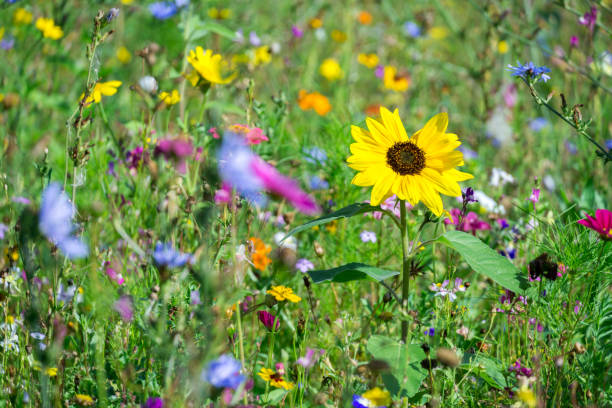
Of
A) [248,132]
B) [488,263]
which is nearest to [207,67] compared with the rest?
[248,132]

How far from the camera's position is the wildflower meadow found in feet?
4.02

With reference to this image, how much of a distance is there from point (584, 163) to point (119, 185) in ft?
6.60

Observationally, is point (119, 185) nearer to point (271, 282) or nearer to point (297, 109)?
point (271, 282)

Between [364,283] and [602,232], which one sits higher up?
[364,283]

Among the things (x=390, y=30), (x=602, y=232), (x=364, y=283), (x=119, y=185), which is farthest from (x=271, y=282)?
(x=390, y=30)

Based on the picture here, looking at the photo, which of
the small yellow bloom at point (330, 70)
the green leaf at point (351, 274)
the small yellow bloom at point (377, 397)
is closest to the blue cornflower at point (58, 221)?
the green leaf at point (351, 274)

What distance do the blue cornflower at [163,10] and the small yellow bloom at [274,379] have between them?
1769 millimetres

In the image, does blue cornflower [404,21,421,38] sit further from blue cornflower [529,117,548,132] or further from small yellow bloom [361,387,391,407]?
small yellow bloom [361,387,391,407]

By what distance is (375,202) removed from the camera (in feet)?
4.20

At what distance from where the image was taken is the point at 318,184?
2.30 m

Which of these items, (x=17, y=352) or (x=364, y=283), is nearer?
(x=17, y=352)

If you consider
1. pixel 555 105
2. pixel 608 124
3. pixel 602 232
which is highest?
pixel 555 105

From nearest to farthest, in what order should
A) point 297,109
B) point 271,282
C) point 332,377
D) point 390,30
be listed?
1. point 332,377
2. point 271,282
3. point 297,109
4. point 390,30

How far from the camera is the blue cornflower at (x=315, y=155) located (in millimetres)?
2231
